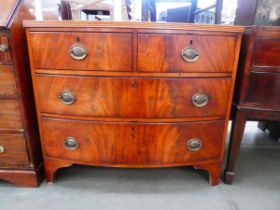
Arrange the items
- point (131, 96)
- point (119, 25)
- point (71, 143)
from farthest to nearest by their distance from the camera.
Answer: point (71, 143) → point (131, 96) → point (119, 25)

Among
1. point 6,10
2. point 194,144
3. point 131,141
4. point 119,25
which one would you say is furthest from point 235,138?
point 6,10

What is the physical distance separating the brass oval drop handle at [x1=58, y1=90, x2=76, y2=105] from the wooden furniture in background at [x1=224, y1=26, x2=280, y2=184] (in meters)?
0.87

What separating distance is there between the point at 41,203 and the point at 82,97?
604mm

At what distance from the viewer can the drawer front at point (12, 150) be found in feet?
3.66

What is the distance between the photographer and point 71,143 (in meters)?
1.11

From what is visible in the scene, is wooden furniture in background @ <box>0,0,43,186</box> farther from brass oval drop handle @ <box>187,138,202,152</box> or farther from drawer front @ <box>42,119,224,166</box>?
brass oval drop handle @ <box>187,138,202,152</box>

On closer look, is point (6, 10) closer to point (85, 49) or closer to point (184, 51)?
point (85, 49)

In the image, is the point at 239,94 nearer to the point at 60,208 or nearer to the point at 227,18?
the point at 227,18

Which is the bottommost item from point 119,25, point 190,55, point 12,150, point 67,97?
point 12,150

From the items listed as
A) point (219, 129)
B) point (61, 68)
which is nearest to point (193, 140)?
point (219, 129)

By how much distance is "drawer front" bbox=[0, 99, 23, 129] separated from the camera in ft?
3.47

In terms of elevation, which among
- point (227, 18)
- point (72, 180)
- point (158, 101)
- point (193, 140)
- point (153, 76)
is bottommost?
point (72, 180)

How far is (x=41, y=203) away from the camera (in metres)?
→ 1.08

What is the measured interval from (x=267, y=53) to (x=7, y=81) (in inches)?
50.6
